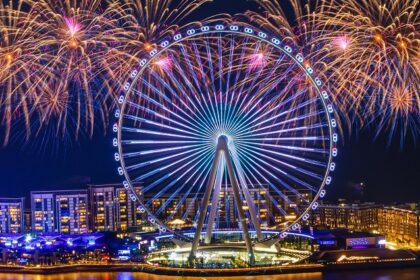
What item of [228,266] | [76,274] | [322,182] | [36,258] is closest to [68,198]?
[36,258]

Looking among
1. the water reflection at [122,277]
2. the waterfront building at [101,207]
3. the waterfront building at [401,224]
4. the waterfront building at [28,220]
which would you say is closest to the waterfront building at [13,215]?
the waterfront building at [28,220]

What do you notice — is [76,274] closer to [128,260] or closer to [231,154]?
[128,260]

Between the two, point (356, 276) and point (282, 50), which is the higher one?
point (282, 50)

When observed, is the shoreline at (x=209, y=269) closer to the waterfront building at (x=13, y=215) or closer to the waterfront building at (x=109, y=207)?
the waterfront building at (x=109, y=207)

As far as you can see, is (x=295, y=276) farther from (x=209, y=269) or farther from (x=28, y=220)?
(x=28, y=220)

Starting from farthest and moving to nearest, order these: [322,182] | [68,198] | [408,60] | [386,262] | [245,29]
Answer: [68,198] → [386,262] → [322,182] → [245,29] → [408,60]

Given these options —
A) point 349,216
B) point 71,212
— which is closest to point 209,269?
point 71,212
